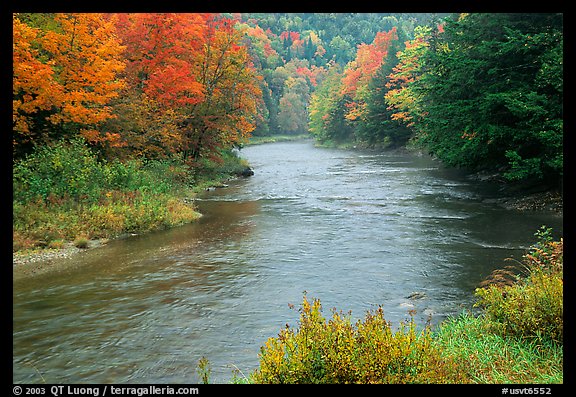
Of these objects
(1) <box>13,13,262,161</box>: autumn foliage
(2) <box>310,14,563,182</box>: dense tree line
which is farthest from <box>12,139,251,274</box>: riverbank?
(2) <box>310,14,563,182</box>: dense tree line

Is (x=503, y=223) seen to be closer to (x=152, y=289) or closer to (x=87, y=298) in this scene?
(x=152, y=289)

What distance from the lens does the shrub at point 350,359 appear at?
17.0 feet

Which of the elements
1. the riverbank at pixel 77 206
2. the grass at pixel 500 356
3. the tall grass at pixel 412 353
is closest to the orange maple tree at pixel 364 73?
the riverbank at pixel 77 206

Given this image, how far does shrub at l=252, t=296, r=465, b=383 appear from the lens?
204 inches

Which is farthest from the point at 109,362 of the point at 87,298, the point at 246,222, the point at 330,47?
the point at 330,47

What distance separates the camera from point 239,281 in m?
12.0

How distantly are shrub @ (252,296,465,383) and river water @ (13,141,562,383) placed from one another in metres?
1.95

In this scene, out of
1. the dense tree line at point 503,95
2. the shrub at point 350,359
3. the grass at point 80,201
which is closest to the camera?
the shrub at point 350,359

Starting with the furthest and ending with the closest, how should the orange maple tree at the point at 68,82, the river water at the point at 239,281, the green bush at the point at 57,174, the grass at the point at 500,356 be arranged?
the orange maple tree at the point at 68,82
the green bush at the point at 57,174
the river water at the point at 239,281
the grass at the point at 500,356

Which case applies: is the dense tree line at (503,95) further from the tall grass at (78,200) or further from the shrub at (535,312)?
the tall grass at (78,200)

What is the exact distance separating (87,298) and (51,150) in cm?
926

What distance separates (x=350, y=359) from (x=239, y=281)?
6973mm

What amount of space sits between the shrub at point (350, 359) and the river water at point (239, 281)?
1953 millimetres

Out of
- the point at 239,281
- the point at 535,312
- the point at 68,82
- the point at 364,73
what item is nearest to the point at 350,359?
the point at 535,312
